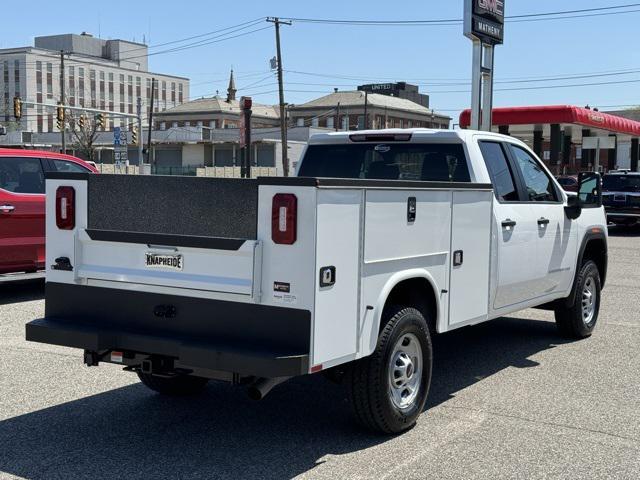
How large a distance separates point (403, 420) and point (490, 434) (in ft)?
2.06

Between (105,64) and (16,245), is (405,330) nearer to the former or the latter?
(16,245)

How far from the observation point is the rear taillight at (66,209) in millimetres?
5555

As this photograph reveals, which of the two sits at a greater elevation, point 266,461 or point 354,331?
point 354,331

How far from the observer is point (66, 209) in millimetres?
5566

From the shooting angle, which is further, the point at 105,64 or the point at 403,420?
the point at 105,64

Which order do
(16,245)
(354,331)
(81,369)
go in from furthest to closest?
(16,245), (81,369), (354,331)

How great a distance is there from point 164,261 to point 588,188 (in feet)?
16.8

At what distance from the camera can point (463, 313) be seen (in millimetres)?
6324

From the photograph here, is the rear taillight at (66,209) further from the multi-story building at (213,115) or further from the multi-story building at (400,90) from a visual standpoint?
the multi-story building at (400,90)

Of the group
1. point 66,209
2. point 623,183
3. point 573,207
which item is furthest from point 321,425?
point 623,183

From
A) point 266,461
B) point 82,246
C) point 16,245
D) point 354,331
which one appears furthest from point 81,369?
point 16,245

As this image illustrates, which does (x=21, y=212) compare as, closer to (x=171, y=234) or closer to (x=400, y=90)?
(x=171, y=234)

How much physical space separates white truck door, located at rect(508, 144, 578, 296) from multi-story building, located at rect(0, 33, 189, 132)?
124m

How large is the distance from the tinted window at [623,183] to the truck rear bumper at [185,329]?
77.0ft
